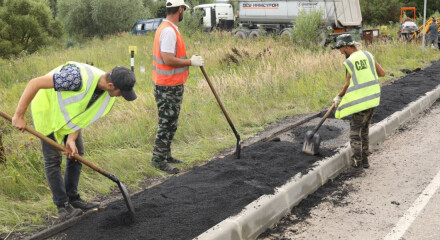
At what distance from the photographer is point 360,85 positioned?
17.0 ft

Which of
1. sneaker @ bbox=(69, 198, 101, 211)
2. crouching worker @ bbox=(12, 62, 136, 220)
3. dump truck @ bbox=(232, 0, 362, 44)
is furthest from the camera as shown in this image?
dump truck @ bbox=(232, 0, 362, 44)

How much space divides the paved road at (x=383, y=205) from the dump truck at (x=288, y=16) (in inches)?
521

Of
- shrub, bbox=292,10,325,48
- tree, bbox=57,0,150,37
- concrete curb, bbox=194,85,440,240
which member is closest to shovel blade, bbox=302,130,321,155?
concrete curb, bbox=194,85,440,240

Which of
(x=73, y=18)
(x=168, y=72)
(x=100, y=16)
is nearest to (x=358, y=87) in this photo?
(x=168, y=72)

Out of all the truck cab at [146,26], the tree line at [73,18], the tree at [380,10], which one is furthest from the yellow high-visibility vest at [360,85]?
the tree at [380,10]

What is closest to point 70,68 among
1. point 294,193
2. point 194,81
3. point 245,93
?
point 294,193

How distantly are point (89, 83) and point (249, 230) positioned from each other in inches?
70.8

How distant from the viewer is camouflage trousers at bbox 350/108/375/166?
5331 mm

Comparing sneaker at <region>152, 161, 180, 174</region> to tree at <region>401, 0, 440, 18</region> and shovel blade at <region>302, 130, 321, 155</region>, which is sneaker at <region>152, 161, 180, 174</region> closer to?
shovel blade at <region>302, 130, 321, 155</region>

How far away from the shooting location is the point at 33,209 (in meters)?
4.23

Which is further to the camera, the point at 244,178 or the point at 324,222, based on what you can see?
the point at 244,178

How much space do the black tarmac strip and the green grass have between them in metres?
0.49

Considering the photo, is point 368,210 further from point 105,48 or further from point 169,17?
point 105,48

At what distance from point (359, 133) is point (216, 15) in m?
25.1
